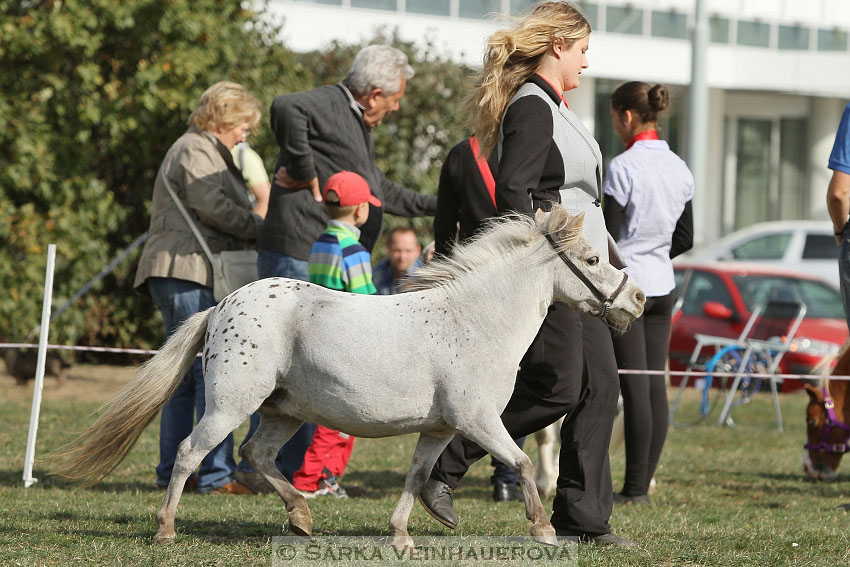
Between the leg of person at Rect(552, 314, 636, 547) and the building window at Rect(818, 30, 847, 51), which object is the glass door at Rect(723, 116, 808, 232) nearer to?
the building window at Rect(818, 30, 847, 51)

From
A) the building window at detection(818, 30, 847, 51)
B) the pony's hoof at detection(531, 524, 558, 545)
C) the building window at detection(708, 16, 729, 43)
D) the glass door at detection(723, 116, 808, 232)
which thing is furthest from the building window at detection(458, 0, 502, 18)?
the pony's hoof at detection(531, 524, 558, 545)

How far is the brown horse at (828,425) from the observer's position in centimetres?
778

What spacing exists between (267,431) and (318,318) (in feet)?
2.29

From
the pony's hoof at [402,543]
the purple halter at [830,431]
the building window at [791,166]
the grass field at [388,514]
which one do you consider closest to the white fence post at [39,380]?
the grass field at [388,514]

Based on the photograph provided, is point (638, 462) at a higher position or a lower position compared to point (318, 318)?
lower

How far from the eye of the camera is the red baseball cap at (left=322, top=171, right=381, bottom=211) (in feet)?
20.0

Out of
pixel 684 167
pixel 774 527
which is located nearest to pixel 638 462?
pixel 774 527

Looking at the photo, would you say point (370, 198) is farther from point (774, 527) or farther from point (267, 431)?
point (774, 527)

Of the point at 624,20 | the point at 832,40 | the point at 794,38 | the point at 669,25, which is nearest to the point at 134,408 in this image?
the point at 624,20

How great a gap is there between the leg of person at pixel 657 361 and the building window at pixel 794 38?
2613 cm

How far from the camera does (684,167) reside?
271 inches

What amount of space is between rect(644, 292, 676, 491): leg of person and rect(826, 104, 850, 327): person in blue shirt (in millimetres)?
951

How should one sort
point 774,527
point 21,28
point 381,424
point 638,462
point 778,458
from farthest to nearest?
point 21,28 → point 778,458 → point 638,462 → point 774,527 → point 381,424

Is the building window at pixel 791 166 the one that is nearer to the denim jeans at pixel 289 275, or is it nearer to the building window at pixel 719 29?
the building window at pixel 719 29
